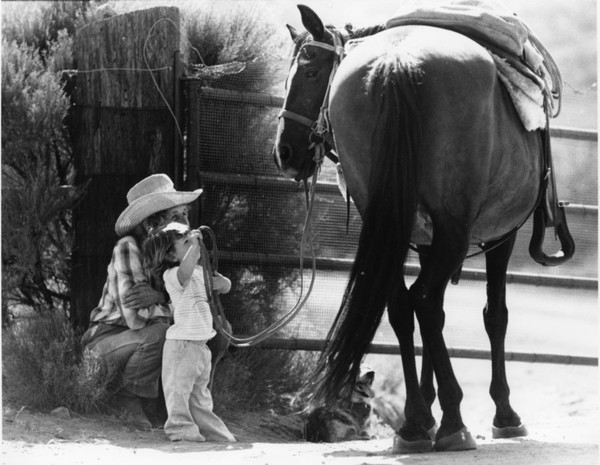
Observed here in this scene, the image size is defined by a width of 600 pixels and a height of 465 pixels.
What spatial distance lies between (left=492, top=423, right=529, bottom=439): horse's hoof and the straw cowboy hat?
2.15 meters

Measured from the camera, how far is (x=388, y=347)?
764 centimetres

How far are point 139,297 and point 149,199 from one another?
1.83 feet

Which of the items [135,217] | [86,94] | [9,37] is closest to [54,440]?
[135,217]

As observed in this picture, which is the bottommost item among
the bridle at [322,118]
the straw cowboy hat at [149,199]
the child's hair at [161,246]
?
the child's hair at [161,246]

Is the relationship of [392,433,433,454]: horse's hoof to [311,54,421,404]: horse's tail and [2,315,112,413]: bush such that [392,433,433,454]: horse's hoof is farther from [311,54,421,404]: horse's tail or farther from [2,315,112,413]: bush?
[2,315,112,413]: bush

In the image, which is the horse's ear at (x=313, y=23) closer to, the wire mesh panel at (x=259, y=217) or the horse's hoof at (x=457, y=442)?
the wire mesh panel at (x=259, y=217)

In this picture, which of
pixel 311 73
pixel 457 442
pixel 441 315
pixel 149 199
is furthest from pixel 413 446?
pixel 149 199

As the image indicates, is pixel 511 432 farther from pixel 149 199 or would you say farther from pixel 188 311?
pixel 149 199

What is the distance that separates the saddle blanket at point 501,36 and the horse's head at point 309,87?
14.3 inches

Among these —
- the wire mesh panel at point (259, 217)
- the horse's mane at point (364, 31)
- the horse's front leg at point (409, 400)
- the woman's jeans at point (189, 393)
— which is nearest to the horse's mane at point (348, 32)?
the horse's mane at point (364, 31)

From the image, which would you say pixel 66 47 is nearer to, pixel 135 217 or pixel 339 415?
pixel 135 217

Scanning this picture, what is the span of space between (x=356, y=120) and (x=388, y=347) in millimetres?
2910

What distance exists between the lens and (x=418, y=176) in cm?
489

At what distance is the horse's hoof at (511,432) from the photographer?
6.05 m
